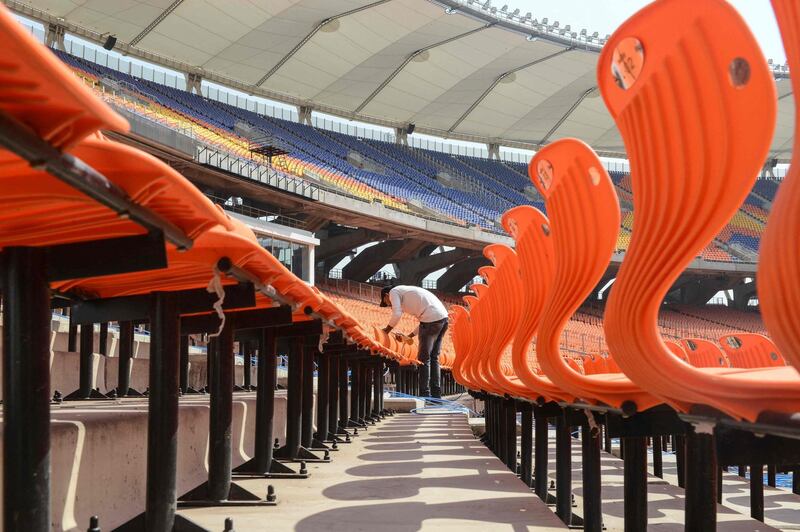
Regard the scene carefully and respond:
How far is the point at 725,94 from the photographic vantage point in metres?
1.06

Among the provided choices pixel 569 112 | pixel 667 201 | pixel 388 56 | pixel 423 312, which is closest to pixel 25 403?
pixel 667 201

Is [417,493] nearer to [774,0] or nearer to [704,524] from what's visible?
[704,524]

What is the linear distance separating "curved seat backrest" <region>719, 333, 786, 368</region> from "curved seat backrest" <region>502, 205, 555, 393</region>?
4.94 feet

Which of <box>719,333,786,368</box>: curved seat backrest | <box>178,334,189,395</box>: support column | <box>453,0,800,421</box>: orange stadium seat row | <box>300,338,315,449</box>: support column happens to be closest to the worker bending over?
<box>178,334,189,395</box>: support column

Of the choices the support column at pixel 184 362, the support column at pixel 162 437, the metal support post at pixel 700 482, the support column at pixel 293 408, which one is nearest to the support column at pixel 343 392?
the support column at pixel 184 362

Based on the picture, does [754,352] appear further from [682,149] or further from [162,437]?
[682,149]

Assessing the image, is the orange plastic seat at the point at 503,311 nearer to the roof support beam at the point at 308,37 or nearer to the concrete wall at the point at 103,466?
the concrete wall at the point at 103,466

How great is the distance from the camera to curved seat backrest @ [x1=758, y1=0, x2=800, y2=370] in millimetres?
940

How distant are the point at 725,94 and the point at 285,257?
1839 centimetres

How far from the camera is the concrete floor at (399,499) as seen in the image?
2361 millimetres

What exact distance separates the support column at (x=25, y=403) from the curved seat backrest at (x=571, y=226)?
1.01m

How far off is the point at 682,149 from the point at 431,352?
6507 millimetres

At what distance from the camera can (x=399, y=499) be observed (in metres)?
2.83

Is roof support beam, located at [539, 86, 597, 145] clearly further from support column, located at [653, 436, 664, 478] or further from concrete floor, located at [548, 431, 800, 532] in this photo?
concrete floor, located at [548, 431, 800, 532]
